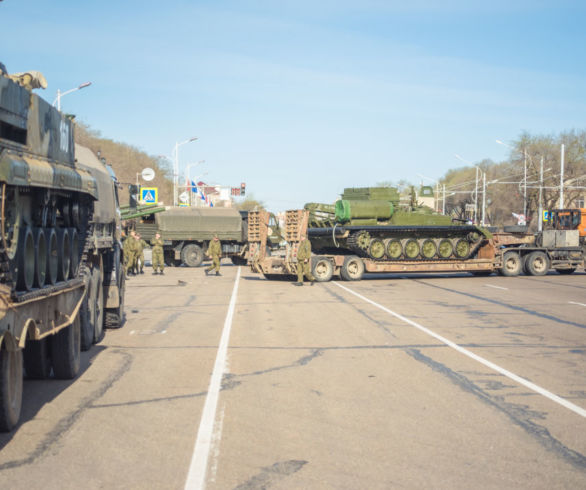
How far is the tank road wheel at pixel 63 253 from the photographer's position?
28.0ft

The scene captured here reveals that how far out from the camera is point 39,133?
7570 mm

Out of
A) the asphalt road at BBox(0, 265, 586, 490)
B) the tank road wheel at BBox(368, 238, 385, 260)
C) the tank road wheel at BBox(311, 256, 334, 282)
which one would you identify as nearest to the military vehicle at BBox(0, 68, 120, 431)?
the asphalt road at BBox(0, 265, 586, 490)

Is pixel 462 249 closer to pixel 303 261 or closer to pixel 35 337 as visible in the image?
pixel 303 261

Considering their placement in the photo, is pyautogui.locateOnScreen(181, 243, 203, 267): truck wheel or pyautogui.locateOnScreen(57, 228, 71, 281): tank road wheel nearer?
pyautogui.locateOnScreen(57, 228, 71, 281): tank road wheel

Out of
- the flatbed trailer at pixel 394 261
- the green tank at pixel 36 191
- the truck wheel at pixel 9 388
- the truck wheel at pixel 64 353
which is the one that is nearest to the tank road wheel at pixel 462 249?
the flatbed trailer at pixel 394 261

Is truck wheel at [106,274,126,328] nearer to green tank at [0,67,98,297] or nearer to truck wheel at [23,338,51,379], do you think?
green tank at [0,67,98,297]

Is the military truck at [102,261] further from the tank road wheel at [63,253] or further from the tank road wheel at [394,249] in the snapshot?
the tank road wheel at [394,249]

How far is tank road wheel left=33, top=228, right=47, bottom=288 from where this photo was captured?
7338mm

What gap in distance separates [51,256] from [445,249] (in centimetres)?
2306

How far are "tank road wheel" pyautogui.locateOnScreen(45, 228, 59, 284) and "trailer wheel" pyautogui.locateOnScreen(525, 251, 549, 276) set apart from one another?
2503 cm

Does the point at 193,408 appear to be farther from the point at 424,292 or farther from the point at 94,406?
the point at 424,292

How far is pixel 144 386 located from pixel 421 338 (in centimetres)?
Result: 525

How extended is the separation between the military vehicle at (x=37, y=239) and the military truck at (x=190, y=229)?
2828 centimetres

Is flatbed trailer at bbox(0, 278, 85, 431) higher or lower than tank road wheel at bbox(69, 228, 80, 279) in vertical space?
lower
